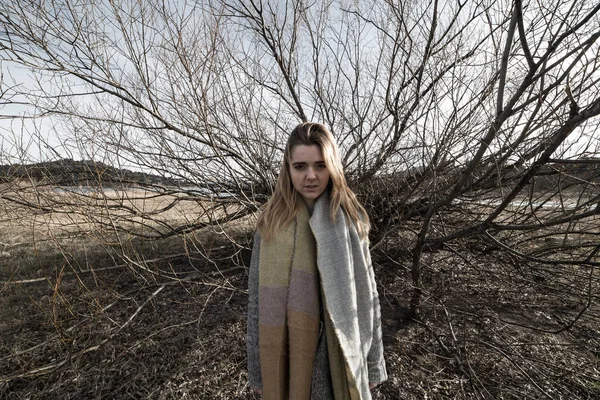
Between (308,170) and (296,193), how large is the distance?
16cm

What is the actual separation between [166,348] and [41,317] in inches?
73.0

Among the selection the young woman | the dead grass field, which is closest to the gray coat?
the young woman

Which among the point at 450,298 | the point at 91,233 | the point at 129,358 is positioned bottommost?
the point at 129,358

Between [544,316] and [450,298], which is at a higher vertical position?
[450,298]

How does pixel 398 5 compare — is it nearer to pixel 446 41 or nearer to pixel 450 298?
pixel 446 41

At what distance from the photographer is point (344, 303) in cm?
132

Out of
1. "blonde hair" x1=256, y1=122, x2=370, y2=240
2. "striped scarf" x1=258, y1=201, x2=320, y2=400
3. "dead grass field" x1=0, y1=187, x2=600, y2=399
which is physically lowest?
"dead grass field" x1=0, y1=187, x2=600, y2=399

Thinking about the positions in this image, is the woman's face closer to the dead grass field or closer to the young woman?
the young woman

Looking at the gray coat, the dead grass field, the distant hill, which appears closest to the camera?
the gray coat

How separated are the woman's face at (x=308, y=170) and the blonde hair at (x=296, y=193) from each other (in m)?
0.03

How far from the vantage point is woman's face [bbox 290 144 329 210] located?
53.5 inches

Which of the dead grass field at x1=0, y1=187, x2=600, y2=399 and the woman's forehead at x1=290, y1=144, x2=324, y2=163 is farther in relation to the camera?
the dead grass field at x1=0, y1=187, x2=600, y2=399

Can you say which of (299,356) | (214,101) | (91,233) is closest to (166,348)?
(91,233)

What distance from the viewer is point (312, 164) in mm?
1378
